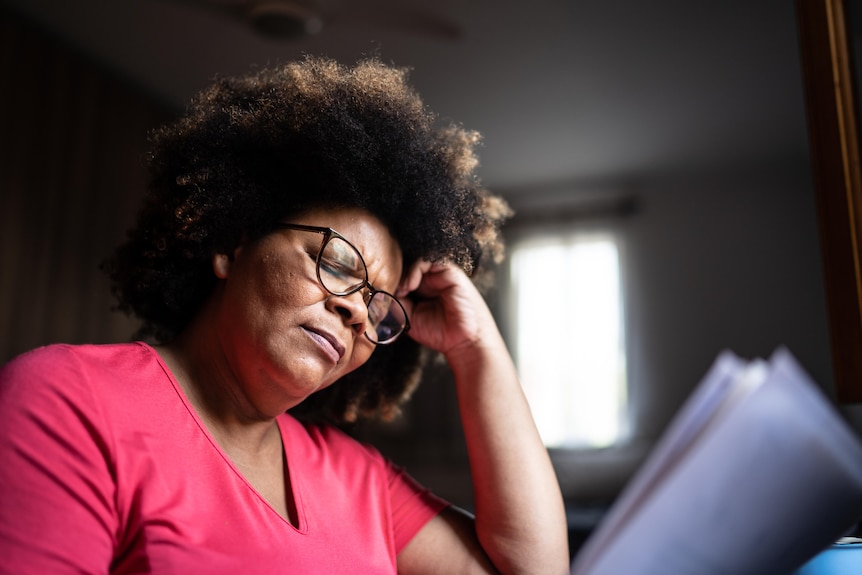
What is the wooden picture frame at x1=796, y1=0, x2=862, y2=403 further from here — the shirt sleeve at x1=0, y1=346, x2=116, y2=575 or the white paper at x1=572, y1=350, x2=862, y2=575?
the shirt sleeve at x1=0, y1=346, x2=116, y2=575

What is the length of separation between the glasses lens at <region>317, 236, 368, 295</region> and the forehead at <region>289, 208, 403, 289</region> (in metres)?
0.03

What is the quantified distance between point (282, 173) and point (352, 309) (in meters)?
0.30

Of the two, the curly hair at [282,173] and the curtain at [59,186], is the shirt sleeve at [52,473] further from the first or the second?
the curtain at [59,186]

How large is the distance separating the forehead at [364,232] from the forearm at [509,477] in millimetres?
260

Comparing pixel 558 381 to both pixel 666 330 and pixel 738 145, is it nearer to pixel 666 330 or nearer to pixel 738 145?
pixel 666 330

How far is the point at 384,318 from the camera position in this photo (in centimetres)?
132

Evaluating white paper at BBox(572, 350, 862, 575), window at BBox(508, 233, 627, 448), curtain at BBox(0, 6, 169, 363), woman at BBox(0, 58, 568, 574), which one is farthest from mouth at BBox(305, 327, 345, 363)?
window at BBox(508, 233, 627, 448)

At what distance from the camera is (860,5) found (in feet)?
3.45

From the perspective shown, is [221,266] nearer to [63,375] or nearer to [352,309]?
[352,309]

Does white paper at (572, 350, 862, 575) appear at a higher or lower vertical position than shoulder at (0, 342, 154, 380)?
lower

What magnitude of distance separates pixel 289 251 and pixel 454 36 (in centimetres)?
289

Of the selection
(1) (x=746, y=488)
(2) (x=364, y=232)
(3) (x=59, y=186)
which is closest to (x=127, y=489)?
(2) (x=364, y=232)

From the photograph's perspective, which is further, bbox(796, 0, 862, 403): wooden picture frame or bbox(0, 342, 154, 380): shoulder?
bbox(796, 0, 862, 403): wooden picture frame

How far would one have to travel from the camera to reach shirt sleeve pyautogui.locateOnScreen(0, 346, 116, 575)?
2.50ft
